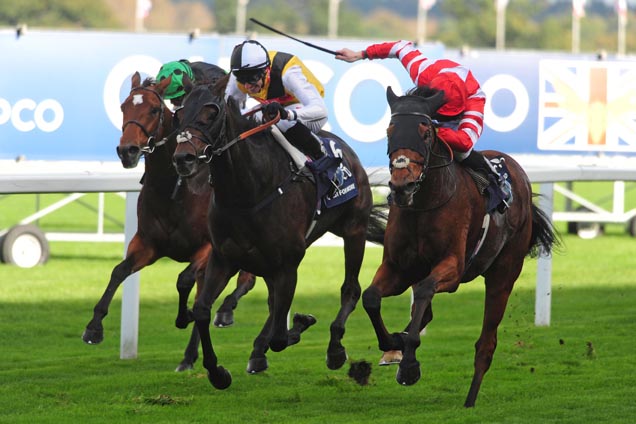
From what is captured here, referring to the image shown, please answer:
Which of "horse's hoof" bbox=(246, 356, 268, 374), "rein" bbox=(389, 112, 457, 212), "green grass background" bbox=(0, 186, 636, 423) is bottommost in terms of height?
"green grass background" bbox=(0, 186, 636, 423)

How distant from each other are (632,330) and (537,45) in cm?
6514

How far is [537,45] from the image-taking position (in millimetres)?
73438

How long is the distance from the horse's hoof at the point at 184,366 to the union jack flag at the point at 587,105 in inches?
273

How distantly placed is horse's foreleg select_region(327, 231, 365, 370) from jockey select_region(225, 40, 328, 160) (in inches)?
31.0

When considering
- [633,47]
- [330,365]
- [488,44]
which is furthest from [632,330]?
[633,47]

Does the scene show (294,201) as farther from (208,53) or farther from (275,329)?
(208,53)

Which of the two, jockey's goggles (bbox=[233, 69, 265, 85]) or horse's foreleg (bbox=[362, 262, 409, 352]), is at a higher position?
jockey's goggles (bbox=[233, 69, 265, 85])

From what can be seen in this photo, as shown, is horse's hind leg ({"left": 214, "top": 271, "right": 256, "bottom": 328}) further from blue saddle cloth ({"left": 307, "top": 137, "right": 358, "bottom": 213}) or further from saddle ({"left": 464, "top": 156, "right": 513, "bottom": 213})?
saddle ({"left": 464, "top": 156, "right": 513, "bottom": 213})

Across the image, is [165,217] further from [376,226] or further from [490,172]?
[490,172]

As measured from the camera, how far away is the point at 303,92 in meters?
7.15

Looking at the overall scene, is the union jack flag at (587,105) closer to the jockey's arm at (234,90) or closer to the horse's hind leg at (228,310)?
the horse's hind leg at (228,310)

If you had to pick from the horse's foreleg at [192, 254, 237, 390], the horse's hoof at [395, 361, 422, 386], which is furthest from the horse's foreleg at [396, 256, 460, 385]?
the horse's foreleg at [192, 254, 237, 390]

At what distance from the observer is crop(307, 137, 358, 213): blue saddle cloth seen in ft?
23.3

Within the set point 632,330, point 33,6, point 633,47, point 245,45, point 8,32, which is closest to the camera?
point 245,45
